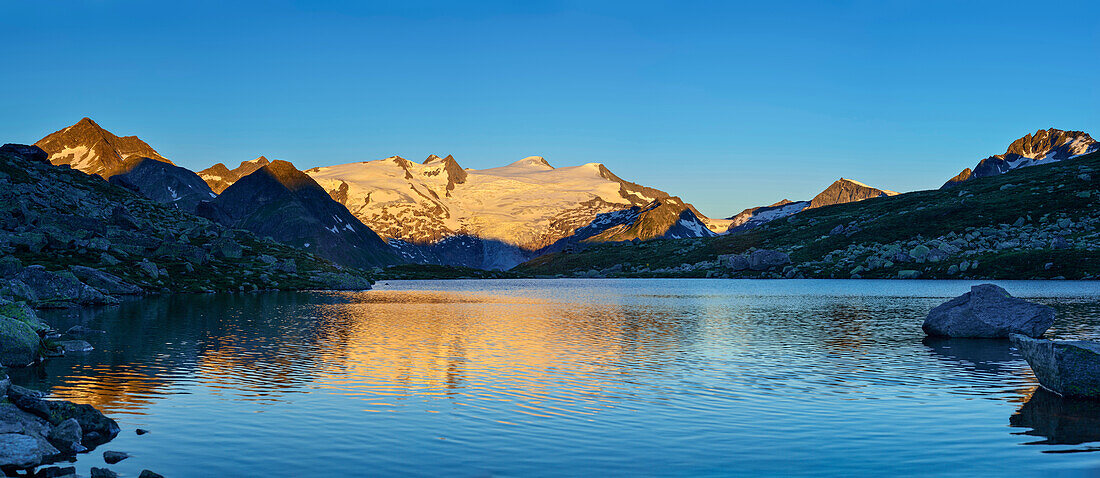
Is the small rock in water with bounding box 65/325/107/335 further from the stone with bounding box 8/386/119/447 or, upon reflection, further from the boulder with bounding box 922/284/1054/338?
the boulder with bounding box 922/284/1054/338

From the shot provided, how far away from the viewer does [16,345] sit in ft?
143

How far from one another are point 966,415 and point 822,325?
4483cm

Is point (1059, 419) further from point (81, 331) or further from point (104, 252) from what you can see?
point (104, 252)

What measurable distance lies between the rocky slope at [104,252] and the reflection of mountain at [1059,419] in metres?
88.3

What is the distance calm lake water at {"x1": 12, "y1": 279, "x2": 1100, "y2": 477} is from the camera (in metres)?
24.2

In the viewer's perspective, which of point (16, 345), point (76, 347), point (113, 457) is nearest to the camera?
point (113, 457)

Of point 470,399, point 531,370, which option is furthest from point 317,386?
point 531,370

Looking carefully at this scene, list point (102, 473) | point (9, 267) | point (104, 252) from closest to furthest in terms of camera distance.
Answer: point (102, 473) < point (9, 267) < point (104, 252)

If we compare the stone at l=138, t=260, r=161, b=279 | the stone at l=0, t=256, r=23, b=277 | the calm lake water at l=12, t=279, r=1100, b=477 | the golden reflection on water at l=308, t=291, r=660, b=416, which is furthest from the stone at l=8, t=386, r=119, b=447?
the stone at l=138, t=260, r=161, b=279

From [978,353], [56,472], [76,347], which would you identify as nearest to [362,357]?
[76,347]

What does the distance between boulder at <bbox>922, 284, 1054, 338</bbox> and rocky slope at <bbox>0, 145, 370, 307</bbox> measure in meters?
86.9

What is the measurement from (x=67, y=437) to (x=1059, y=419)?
35.6m

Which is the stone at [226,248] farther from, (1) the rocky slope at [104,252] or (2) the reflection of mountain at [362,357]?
(2) the reflection of mountain at [362,357]

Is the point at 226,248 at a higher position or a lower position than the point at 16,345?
higher
